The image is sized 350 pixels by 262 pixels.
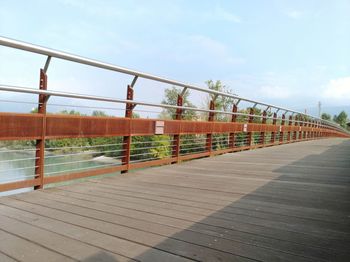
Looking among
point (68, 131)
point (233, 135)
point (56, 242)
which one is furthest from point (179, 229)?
point (233, 135)

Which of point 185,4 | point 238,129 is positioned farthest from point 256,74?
point 238,129

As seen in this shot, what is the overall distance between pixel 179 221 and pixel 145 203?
48cm

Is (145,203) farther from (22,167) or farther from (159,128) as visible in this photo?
(159,128)

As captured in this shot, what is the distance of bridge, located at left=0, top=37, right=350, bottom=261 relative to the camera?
5.36 feet

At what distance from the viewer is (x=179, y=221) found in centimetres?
205

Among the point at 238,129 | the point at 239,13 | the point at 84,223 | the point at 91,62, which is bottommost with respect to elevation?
the point at 84,223

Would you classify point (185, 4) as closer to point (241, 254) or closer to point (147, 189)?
point (147, 189)

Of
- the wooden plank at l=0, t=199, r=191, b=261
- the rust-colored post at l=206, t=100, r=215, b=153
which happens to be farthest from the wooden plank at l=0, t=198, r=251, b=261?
the rust-colored post at l=206, t=100, r=215, b=153

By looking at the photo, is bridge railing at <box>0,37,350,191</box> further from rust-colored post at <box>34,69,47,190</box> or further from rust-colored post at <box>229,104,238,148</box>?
rust-colored post at <box>229,104,238,148</box>

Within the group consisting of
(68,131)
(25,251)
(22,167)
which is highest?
(68,131)

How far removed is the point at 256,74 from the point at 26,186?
1807 inches

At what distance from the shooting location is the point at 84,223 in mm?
1984

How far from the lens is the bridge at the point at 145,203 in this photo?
5.36 ft

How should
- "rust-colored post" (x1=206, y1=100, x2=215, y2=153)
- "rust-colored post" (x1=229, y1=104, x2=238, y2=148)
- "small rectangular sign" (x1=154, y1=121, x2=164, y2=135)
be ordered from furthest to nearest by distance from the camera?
"rust-colored post" (x1=229, y1=104, x2=238, y2=148) < "rust-colored post" (x1=206, y1=100, x2=215, y2=153) < "small rectangular sign" (x1=154, y1=121, x2=164, y2=135)
